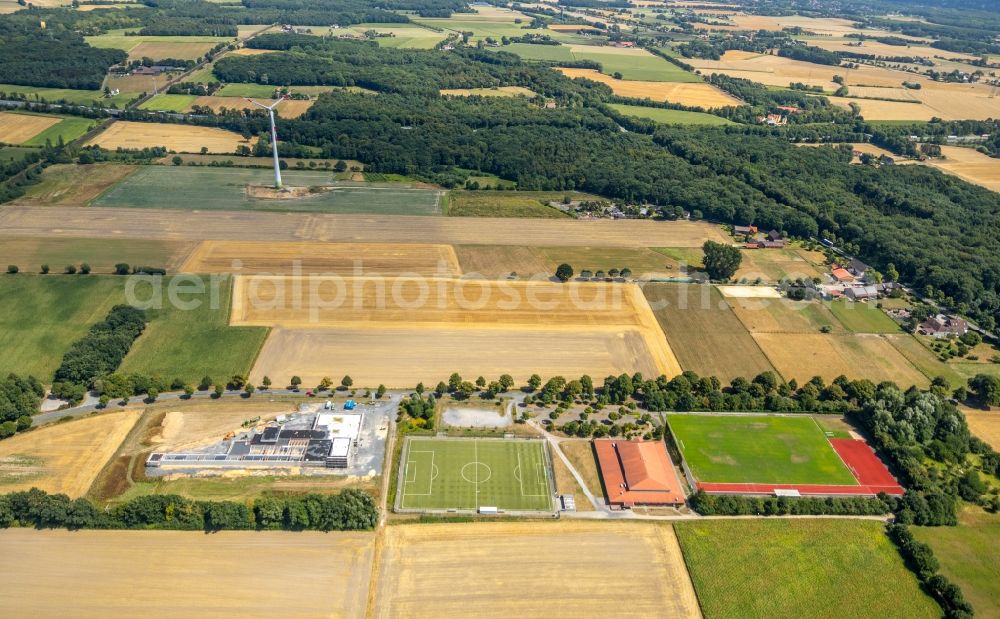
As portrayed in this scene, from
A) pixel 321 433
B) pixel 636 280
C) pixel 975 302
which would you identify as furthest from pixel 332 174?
pixel 975 302

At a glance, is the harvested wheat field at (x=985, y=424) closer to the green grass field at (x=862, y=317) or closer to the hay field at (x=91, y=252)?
the green grass field at (x=862, y=317)

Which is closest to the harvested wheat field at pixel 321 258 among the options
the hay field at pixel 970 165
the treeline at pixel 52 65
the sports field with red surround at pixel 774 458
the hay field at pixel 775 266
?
the sports field with red surround at pixel 774 458

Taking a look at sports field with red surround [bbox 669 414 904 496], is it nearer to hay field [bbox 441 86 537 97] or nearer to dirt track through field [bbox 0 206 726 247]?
dirt track through field [bbox 0 206 726 247]

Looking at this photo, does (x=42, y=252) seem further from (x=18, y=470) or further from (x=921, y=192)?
(x=921, y=192)

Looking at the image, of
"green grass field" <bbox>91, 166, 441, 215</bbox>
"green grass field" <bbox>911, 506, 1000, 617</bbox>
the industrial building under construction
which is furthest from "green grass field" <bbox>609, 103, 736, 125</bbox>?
the industrial building under construction

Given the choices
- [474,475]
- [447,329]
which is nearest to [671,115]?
[447,329]

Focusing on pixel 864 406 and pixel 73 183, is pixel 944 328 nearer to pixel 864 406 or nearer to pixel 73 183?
pixel 864 406
